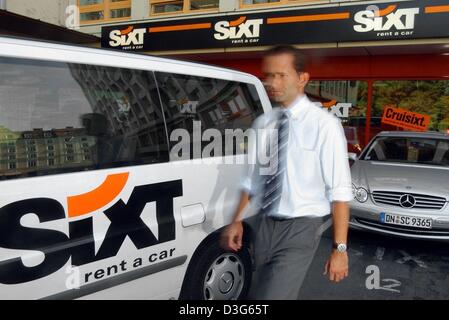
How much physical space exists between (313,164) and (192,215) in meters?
0.98

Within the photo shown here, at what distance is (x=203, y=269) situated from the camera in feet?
9.18

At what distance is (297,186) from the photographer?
6.77 ft

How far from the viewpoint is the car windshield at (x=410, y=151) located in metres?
5.83

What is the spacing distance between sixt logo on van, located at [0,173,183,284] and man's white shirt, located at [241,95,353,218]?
31.2 inches

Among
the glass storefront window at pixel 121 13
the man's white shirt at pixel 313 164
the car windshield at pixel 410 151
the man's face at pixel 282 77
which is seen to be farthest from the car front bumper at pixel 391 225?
the glass storefront window at pixel 121 13

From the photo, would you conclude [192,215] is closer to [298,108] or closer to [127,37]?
[298,108]

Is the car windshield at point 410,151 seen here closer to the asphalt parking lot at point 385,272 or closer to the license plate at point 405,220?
the asphalt parking lot at point 385,272

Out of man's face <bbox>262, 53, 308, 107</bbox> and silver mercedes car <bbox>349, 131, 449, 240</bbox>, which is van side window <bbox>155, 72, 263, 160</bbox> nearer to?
man's face <bbox>262, 53, 308, 107</bbox>

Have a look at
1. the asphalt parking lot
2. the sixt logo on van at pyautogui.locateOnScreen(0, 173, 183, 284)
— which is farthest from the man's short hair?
the asphalt parking lot

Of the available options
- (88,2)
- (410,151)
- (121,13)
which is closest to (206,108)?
(410,151)

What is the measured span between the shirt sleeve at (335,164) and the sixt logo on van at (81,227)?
1005 mm

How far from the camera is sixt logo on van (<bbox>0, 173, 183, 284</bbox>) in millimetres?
1912

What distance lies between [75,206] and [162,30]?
8.99 metres

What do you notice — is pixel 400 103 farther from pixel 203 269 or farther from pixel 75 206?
pixel 75 206
